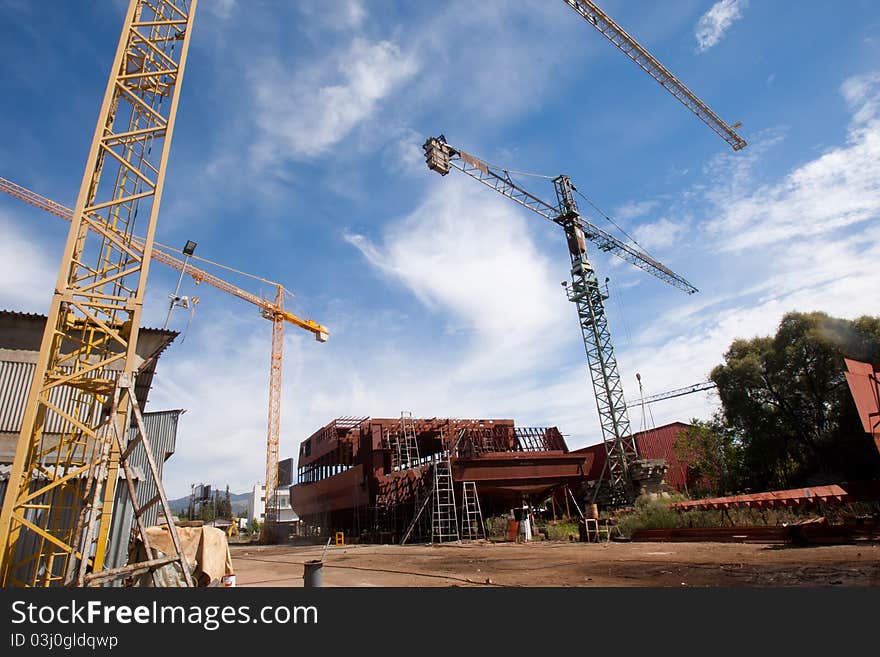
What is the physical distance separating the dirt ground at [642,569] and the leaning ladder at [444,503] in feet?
39.1

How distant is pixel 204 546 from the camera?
1023 centimetres

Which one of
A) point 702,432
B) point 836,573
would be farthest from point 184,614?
point 702,432

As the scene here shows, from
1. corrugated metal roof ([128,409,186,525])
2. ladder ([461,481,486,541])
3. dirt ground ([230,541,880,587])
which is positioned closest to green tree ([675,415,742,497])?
ladder ([461,481,486,541])

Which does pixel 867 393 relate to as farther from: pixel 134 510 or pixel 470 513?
pixel 134 510

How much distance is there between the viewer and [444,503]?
27.9 meters

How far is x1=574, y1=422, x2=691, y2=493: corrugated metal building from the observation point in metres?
38.4


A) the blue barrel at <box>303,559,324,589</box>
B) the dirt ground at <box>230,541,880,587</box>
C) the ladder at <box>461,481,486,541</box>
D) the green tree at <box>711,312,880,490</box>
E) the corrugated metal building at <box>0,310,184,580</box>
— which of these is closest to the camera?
the blue barrel at <box>303,559,324,589</box>

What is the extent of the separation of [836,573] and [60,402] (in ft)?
74.3

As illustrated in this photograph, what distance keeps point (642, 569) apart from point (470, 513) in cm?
1919

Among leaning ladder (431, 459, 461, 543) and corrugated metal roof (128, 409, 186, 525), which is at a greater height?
corrugated metal roof (128, 409, 186, 525)

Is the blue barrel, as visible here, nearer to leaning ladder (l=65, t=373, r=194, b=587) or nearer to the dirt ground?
leaning ladder (l=65, t=373, r=194, b=587)

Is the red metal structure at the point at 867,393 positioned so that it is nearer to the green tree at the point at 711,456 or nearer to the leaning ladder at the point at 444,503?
the green tree at the point at 711,456

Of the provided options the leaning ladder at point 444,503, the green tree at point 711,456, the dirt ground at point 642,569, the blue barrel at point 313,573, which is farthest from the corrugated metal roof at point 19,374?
the green tree at point 711,456

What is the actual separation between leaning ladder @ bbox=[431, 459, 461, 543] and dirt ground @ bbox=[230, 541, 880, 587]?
11.9 m
